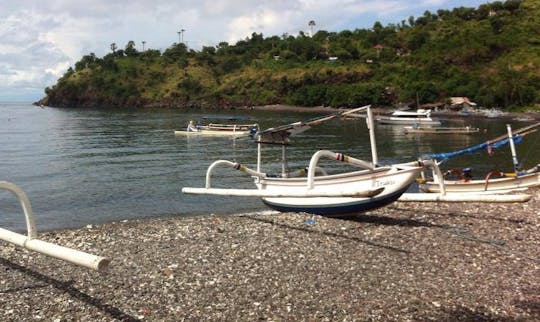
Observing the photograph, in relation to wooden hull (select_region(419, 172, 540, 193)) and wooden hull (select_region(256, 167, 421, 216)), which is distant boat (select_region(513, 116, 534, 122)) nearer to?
wooden hull (select_region(419, 172, 540, 193))

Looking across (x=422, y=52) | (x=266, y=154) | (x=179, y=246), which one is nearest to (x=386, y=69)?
(x=422, y=52)

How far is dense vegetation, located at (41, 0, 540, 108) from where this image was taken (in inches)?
5221

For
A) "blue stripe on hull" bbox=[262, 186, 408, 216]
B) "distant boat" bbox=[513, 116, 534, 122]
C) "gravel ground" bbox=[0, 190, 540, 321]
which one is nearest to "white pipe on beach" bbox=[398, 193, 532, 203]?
"gravel ground" bbox=[0, 190, 540, 321]

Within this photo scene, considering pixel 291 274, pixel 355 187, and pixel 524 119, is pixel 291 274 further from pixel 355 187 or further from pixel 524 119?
pixel 524 119

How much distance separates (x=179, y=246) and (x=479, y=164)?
33.1 metres

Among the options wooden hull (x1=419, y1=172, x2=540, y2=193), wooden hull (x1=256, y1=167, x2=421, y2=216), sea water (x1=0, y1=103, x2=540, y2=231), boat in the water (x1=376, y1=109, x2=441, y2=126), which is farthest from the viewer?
boat in the water (x1=376, y1=109, x2=441, y2=126)

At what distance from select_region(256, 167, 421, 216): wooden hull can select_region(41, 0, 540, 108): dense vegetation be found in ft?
372

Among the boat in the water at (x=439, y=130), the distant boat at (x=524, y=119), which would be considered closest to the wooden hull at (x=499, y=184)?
the boat in the water at (x=439, y=130)

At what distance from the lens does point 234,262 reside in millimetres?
11711

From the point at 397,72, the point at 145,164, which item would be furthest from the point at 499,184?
the point at 397,72

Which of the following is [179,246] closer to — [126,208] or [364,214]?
[364,214]

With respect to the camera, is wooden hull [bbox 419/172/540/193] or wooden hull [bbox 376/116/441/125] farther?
wooden hull [bbox 376/116/441/125]

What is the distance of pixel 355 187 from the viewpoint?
15922mm

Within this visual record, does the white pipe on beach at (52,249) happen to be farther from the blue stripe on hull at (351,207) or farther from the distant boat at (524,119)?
the distant boat at (524,119)
